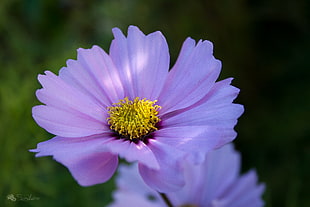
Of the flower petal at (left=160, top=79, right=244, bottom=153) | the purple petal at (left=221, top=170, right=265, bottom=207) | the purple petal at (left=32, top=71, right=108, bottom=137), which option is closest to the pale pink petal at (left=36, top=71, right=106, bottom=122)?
the purple petal at (left=32, top=71, right=108, bottom=137)

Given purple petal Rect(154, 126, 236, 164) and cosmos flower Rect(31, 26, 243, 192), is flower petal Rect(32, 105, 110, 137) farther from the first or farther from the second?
purple petal Rect(154, 126, 236, 164)

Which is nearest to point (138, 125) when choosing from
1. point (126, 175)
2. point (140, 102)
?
point (140, 102)

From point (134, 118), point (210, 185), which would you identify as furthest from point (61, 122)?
point (210, 185)

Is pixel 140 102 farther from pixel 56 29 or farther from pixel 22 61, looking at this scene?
pixel 56 29

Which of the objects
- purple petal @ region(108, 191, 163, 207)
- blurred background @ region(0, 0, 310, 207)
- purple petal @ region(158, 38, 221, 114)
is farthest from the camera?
blurred background @ region(0, 0, 310, 207)

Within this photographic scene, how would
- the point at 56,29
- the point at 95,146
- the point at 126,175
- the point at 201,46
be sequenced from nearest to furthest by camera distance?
the point at 95,146
the point at 201,46
the point at 126,175
the point at 56,29

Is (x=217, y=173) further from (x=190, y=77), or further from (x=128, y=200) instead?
(x=190, y=77)

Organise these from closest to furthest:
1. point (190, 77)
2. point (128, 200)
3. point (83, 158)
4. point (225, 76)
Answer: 1. point (83, 158)
2. point (190, 77)
3. point (128, 200)
4. point (225, 76)
